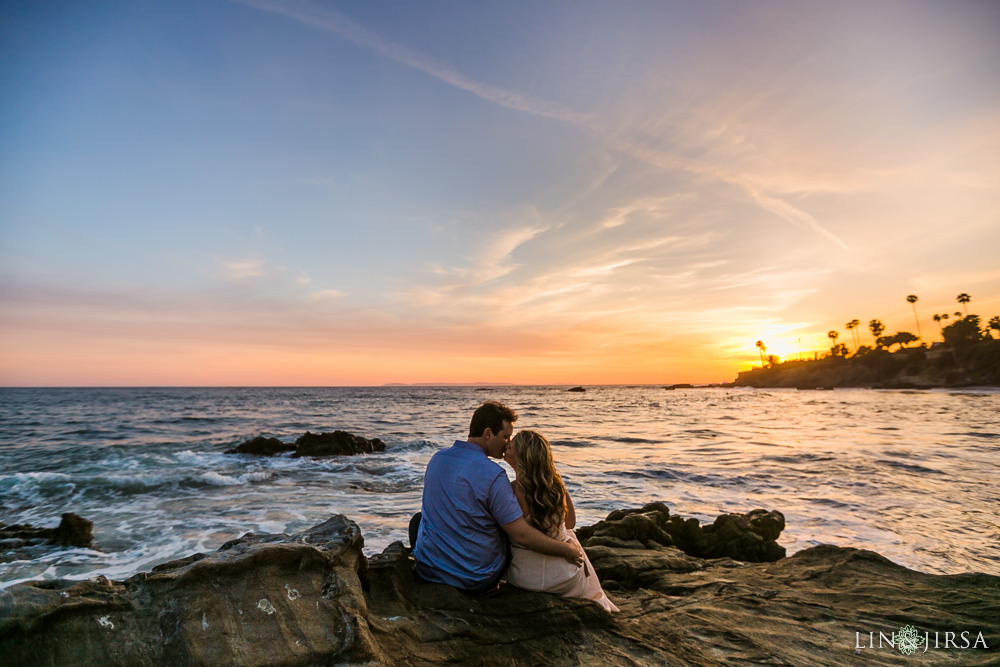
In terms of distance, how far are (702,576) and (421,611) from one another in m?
4.11

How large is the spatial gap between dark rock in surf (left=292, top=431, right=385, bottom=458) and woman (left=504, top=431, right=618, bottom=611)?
2006 cm

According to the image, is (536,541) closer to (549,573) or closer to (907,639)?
(549,573)

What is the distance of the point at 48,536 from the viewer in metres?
9.38

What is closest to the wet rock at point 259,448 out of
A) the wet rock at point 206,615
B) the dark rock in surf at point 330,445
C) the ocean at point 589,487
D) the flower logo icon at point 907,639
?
the ocean at point 589,487

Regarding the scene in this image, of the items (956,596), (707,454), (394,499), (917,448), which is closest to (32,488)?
(394,499)

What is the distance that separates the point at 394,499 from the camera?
44.3ft

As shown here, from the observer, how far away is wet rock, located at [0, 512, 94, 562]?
9.00 metres

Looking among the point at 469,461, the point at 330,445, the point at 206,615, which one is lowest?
the point at 330,445

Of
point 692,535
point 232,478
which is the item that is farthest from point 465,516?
point 232,478

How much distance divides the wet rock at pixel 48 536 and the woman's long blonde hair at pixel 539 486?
10201 mm

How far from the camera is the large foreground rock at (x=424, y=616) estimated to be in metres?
2.81

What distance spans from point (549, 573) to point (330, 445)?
2054 centimetres

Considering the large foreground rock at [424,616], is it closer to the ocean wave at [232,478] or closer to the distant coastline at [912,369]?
A: the ocean wave at [232,478]

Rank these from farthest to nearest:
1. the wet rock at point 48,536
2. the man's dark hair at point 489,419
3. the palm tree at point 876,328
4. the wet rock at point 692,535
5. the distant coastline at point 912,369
→ the palm tree at point 876,328 < the distant coastline at point 912,369 < the wet rock at point 48,536 < the wet rock at point 692,535 < the man's dark hair at point 489,419
